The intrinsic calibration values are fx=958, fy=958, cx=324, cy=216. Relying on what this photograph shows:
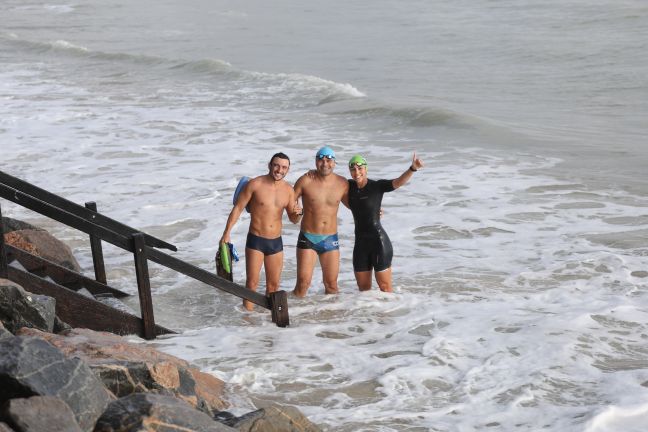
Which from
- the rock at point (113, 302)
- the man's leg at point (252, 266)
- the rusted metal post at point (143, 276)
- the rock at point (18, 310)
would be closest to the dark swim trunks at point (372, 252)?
the man's leg at point (252, 266)

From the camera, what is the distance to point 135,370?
548 cm

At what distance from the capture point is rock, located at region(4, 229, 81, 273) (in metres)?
8.79

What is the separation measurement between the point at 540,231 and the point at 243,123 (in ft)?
29.8

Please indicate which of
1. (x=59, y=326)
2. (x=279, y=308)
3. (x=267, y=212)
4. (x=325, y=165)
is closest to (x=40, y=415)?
(x=59, y=326)

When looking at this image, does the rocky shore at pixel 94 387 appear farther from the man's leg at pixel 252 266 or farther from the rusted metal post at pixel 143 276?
the man's leg at pixel 252 266

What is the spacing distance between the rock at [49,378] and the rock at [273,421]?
81cm

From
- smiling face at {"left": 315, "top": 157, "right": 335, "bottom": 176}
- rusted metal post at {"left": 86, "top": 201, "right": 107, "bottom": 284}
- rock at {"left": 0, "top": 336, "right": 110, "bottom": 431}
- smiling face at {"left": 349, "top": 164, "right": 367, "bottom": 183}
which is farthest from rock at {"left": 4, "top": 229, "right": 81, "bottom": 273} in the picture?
rock at {"left": 0, "top": 336, "right": 110, "bottom": 431}

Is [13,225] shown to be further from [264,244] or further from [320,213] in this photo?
[320,213]

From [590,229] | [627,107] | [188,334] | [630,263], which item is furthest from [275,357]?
[627,107]

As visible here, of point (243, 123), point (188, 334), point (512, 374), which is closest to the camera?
point (512, 374)

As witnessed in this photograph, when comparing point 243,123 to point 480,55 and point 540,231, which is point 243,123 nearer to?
point 540,231

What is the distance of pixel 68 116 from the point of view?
64.8ft

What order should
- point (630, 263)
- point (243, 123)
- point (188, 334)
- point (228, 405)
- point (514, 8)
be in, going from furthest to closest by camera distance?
point (514, 8) → point (243, 123) → point (630, 263) → point (188, 334) → point (228, 405)

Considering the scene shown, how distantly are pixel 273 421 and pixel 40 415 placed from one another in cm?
151
